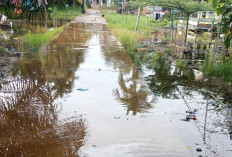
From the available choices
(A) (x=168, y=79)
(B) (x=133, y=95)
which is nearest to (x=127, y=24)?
(A) (x=168, y=79)

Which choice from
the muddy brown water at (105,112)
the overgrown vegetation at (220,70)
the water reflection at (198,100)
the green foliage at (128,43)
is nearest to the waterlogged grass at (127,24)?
the green foliage at (128,43)

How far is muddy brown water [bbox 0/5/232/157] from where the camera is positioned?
2697 mm

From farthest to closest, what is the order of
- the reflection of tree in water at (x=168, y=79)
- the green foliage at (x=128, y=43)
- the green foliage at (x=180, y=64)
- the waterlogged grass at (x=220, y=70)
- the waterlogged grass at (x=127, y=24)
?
the waterlogged grass at (x=127, y=24)
the green foliage at (x=128, y=43)
the green foliage at (x=180, y=64)
the waterlogged grass at (x=220, y=70)
the reflection of tree in water at (x=168, y=79)

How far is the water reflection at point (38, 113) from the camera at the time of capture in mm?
2615

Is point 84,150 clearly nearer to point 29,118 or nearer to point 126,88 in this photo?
point 29,118

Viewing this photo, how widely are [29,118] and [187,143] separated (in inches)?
79.0

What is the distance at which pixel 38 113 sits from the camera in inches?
132

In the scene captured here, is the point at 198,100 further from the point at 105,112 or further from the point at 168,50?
the point at 168,50

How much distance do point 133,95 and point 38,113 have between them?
1559mm

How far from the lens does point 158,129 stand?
3.09 meters

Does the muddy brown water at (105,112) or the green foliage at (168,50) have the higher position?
the green foliage at (168,50)

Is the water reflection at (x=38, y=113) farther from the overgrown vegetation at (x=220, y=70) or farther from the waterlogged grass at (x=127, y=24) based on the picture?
the waterlogged grass at (x=127, y=24)

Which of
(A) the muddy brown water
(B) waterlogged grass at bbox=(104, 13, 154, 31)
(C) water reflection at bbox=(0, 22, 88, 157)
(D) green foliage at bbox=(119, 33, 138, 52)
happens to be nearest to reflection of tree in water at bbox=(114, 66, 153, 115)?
(A) the muddy brown water

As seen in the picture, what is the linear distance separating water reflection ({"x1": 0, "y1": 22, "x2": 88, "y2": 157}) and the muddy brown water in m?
0.01
